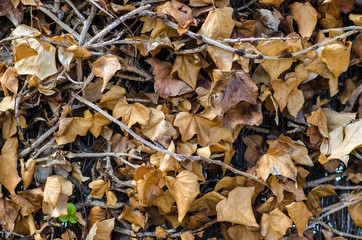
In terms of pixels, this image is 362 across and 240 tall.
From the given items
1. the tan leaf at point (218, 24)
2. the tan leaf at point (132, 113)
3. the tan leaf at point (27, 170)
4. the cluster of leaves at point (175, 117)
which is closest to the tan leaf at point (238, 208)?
Result: the cluster of leaves at point (175, 117)

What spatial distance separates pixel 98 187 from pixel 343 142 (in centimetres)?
63

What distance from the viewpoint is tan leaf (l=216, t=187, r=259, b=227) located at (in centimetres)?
88

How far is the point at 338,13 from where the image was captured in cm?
94

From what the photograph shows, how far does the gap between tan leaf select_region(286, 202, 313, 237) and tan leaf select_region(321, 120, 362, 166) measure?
14 centimetres

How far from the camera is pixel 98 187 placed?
3.05 ft

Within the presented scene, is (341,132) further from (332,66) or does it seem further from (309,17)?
(309,17)

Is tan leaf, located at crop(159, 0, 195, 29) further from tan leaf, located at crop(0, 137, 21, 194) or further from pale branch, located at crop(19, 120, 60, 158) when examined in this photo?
tan leaf, located at crop(0, 137, 21, 194)

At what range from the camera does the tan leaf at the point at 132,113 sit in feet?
2.93

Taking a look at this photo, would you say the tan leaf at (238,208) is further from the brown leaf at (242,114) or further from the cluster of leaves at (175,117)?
the brown leaf at (242,114)

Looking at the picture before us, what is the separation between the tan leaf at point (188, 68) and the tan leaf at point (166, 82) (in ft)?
0.05

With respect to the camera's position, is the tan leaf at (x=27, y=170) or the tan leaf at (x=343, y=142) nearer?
the tan leaf at (x=343, y=142)

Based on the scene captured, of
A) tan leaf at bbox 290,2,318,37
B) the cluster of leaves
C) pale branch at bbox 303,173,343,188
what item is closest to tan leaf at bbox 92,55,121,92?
the cluster of leaves

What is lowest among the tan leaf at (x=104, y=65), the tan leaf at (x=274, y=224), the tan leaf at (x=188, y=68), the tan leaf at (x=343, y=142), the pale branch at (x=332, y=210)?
the pale branch at (x=332, y=210)

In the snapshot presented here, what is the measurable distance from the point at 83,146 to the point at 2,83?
0.86 feet
